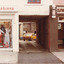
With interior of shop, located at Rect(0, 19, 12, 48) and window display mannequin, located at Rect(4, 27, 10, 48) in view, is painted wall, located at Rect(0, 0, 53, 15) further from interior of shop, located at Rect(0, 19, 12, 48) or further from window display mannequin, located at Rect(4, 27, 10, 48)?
window display mannequin, located at Rect(4, 27, 10, 48)

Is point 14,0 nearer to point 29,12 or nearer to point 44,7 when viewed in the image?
point 29,12

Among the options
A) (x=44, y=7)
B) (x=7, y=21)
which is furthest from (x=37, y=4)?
(x=7, y=21)

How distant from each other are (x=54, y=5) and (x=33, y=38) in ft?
46.2

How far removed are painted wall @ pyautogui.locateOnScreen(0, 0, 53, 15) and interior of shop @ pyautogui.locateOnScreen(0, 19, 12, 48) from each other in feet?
4.59

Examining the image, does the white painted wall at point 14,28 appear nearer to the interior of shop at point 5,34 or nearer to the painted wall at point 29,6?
the interior of shop at point 5,34

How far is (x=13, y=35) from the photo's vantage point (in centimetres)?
1355

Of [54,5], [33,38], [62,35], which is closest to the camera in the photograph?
[54,5]

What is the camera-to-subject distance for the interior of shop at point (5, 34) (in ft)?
45.6

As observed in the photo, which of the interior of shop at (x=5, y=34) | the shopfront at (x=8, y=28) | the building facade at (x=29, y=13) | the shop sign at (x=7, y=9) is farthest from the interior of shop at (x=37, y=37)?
the shop sign at (x=7, y=9)

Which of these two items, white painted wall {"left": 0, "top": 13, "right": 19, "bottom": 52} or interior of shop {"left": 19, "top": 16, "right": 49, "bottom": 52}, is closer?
white painted wall {"left": 0, "top": 13, "right": 19, "bottom": 52}

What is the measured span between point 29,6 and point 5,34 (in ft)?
9.44

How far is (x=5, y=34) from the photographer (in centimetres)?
1416

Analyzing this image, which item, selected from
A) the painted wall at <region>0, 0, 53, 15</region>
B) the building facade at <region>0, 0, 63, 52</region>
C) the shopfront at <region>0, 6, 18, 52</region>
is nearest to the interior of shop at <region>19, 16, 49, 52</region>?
the building facade at <region>0, 0, 63, 52</region>

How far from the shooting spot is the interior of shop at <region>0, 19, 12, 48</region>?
548 inches
